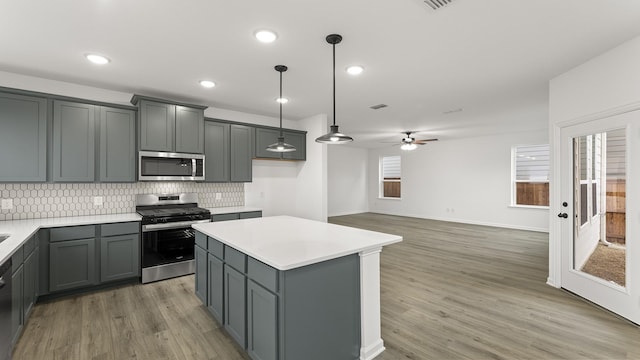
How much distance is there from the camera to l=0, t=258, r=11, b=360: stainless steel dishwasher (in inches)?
74.0

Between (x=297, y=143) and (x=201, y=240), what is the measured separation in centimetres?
299

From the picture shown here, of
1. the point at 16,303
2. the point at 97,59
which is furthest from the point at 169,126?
the point at 16,303

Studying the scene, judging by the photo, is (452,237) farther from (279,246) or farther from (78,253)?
(78,253)

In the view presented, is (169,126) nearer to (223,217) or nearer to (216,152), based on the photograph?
(216,152)

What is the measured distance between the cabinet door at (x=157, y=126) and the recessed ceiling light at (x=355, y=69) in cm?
253

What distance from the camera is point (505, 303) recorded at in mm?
3107

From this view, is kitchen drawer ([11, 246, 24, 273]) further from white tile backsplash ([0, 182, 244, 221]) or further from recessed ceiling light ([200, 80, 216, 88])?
recessed ceiling light ([200, 80, 216, 88])

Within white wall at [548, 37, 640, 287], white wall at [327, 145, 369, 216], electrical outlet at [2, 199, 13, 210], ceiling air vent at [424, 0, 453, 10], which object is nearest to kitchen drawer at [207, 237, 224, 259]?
ceiling air vent at [424, 0, 453, 10]

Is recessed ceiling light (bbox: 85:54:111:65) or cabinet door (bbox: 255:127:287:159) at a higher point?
recessed ceiling light (bbox: 85:54:111:65)

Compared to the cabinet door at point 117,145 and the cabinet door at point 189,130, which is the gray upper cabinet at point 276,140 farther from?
the cabinet door at point 117,145

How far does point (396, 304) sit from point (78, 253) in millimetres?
3601

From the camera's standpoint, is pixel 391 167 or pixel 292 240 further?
pixel 391 167

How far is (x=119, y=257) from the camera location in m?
3.54

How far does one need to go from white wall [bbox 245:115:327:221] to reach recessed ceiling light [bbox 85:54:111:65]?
2709 millimetres
